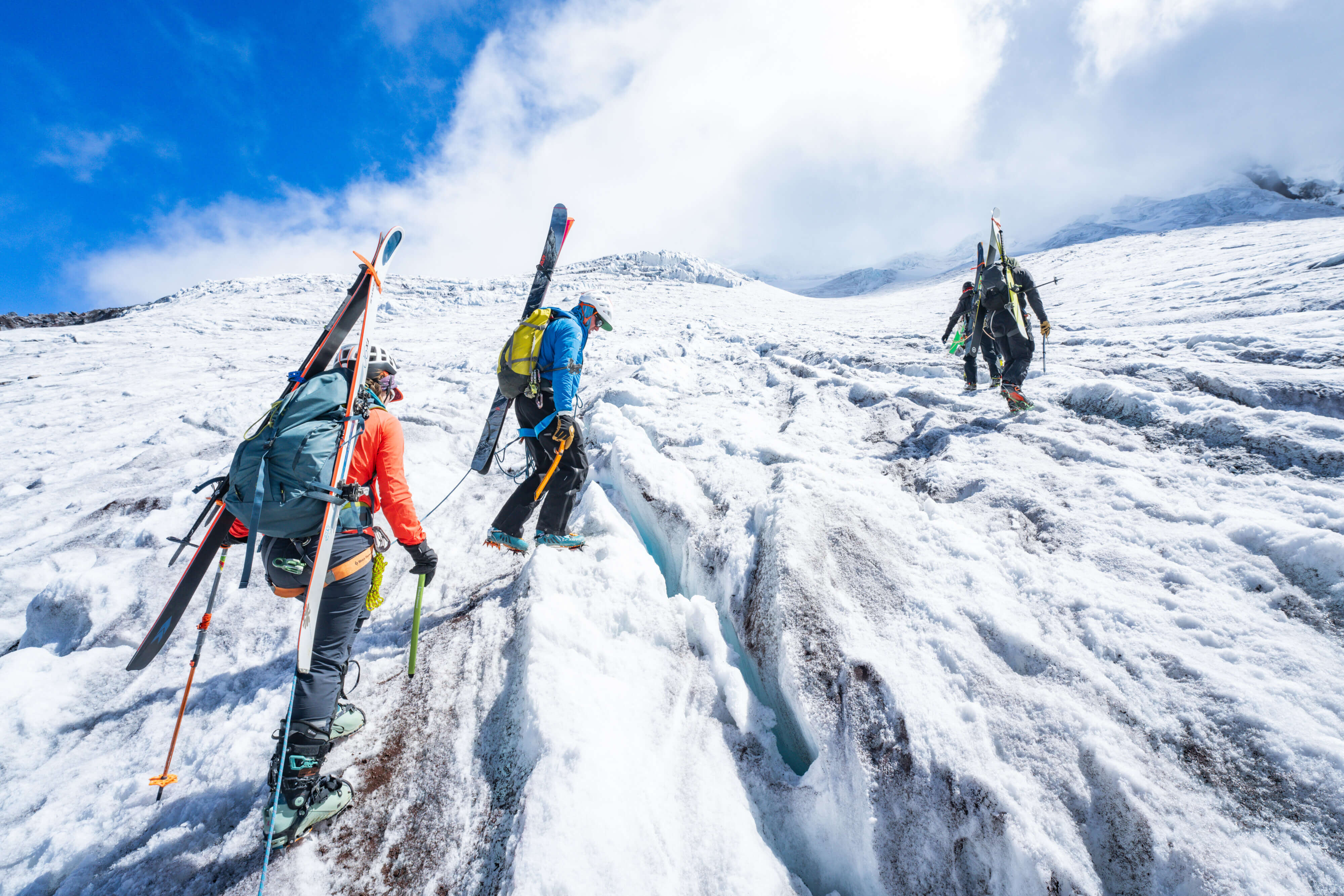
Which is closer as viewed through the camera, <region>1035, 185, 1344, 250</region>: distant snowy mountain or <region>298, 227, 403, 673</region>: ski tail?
<region>298, 227, 403, 673</region>: ski tail

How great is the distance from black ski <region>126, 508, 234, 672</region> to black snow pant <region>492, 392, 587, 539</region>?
71.2 inches

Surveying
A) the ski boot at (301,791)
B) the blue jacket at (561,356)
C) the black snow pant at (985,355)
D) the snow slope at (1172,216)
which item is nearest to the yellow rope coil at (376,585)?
the ski boot at (301,791)

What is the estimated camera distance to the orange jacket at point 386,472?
286 cm

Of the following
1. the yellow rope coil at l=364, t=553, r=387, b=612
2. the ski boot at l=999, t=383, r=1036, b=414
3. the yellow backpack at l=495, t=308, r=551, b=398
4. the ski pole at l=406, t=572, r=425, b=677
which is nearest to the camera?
the yellow rope coil at l=364, t=553, r=387, b=612

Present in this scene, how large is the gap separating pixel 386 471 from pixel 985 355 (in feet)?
24.4

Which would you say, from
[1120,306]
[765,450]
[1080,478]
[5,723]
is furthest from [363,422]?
[1120,306]

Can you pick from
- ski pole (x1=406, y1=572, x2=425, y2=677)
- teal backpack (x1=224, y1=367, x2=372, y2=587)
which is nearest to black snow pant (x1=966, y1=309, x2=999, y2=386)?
ski pole (x1=406, y1=572, x2=425, y2=677)

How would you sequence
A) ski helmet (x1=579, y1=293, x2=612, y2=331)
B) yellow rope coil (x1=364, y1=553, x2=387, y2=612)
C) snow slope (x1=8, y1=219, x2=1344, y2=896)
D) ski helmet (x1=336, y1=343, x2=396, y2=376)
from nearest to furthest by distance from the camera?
snow slope (x1=8, y1=219, x2=1344, y2=896) < yellow rope coil (x1=364, y1=553, x2=387, y2=612) < ski helmet (x1=336, y1=343, x2=396, y2=376) < ski helmet (x1=579, y1=293, x2=612, y2=331)

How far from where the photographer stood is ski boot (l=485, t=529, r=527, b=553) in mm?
4312

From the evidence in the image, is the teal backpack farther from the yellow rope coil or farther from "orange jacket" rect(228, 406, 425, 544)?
the yellow rope coil

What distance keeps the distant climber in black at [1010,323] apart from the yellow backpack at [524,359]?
5208 millimetres

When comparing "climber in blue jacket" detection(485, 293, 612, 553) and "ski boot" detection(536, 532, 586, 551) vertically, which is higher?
"climber in blue jacket" detection(485, 293, 612, 553)

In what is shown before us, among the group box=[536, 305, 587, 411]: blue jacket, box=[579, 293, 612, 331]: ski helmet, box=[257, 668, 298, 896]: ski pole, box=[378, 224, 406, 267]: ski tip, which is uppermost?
box=[378, 224, 406, 267]: ski tip

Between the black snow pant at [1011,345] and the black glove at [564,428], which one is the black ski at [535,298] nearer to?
the black glove at [564,428]
